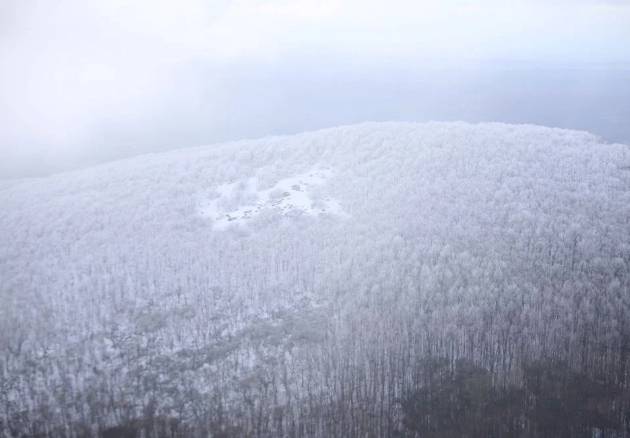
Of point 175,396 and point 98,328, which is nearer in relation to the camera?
point 175,396

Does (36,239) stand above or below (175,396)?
above

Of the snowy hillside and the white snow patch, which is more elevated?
the white snow patch

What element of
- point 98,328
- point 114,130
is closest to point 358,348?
point 98,328

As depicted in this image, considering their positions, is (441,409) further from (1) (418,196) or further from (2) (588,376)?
(1) (418,196)

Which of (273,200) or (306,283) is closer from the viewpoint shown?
(306,283)

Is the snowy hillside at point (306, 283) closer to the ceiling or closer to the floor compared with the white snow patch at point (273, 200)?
closer to the floor
